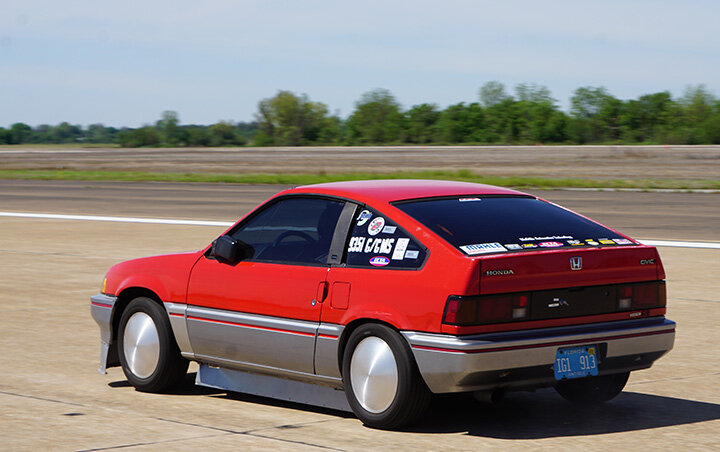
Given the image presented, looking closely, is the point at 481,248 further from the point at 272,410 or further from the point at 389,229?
the point at 272,410

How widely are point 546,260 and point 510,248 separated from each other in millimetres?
197

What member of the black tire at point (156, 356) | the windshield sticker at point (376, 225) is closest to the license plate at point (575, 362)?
the windshield sticker at point (376, 225)

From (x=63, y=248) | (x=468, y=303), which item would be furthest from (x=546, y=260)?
(x=63, y=248)

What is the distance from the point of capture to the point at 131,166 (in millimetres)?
72625

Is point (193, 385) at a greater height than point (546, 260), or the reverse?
point (546, 260)

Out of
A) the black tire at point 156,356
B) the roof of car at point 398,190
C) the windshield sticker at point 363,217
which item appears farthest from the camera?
the black tire at point 156,356

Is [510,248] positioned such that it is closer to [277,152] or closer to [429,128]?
[277,152]

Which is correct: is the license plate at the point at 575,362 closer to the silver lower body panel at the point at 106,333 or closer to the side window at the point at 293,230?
the side window at the point at 293,230

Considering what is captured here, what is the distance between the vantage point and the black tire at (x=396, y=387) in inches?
215

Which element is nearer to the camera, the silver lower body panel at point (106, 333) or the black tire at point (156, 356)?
the black tire at point (156, 356)

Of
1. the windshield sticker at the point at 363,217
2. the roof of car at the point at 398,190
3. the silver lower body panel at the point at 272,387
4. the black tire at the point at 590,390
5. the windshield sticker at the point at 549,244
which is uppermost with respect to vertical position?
the roof of car at the point at 398,190

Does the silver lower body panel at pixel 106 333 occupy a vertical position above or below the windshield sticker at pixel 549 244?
below

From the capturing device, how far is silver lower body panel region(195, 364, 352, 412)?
6.12 metres

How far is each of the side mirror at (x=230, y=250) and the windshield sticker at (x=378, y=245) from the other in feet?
3.05
